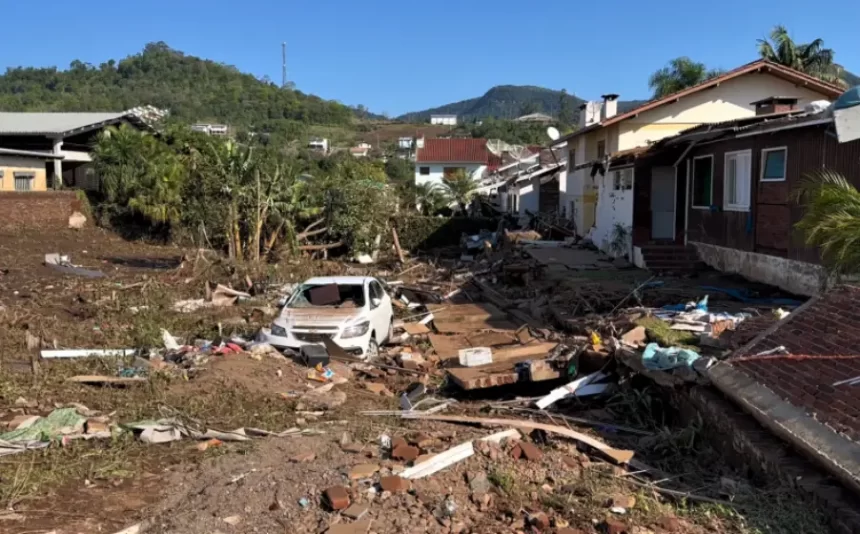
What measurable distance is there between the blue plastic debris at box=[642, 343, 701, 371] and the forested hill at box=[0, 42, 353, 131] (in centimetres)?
8125

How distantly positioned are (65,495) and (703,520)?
549 cm

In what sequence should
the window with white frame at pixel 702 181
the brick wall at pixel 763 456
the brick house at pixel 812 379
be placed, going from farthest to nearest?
the window with white frame at pixel 702 181
the brick house at pixel 812 379
the brick wall at pixel 763 456

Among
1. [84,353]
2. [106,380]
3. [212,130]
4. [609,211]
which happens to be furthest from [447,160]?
[106,380]

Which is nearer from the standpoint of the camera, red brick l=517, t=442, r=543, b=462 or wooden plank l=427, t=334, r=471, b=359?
red brick l=517, t=442, r=543, b=462

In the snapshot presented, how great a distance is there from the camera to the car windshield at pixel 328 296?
1382cm

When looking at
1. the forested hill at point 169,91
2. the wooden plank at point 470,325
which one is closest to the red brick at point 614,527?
the wooden plank at point 470,325

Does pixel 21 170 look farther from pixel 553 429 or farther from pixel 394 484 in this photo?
pixel 394 484

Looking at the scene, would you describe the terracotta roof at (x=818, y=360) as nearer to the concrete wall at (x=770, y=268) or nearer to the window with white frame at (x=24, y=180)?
the concrete wall at (x=770, y=268)

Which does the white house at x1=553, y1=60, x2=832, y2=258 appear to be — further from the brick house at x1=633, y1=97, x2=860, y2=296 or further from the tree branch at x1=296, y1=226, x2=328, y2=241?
the tree branch at x1=296, y1=226, x2=328, y2=241

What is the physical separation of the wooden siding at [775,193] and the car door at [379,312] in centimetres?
822

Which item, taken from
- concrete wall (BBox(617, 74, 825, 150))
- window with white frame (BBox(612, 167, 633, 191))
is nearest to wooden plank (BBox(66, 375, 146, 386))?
window with white frame (BBox(612, 167, 633, 191))

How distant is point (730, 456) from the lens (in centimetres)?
753

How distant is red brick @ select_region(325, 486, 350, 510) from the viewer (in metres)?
6.07

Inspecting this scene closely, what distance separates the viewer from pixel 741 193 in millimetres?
18578
